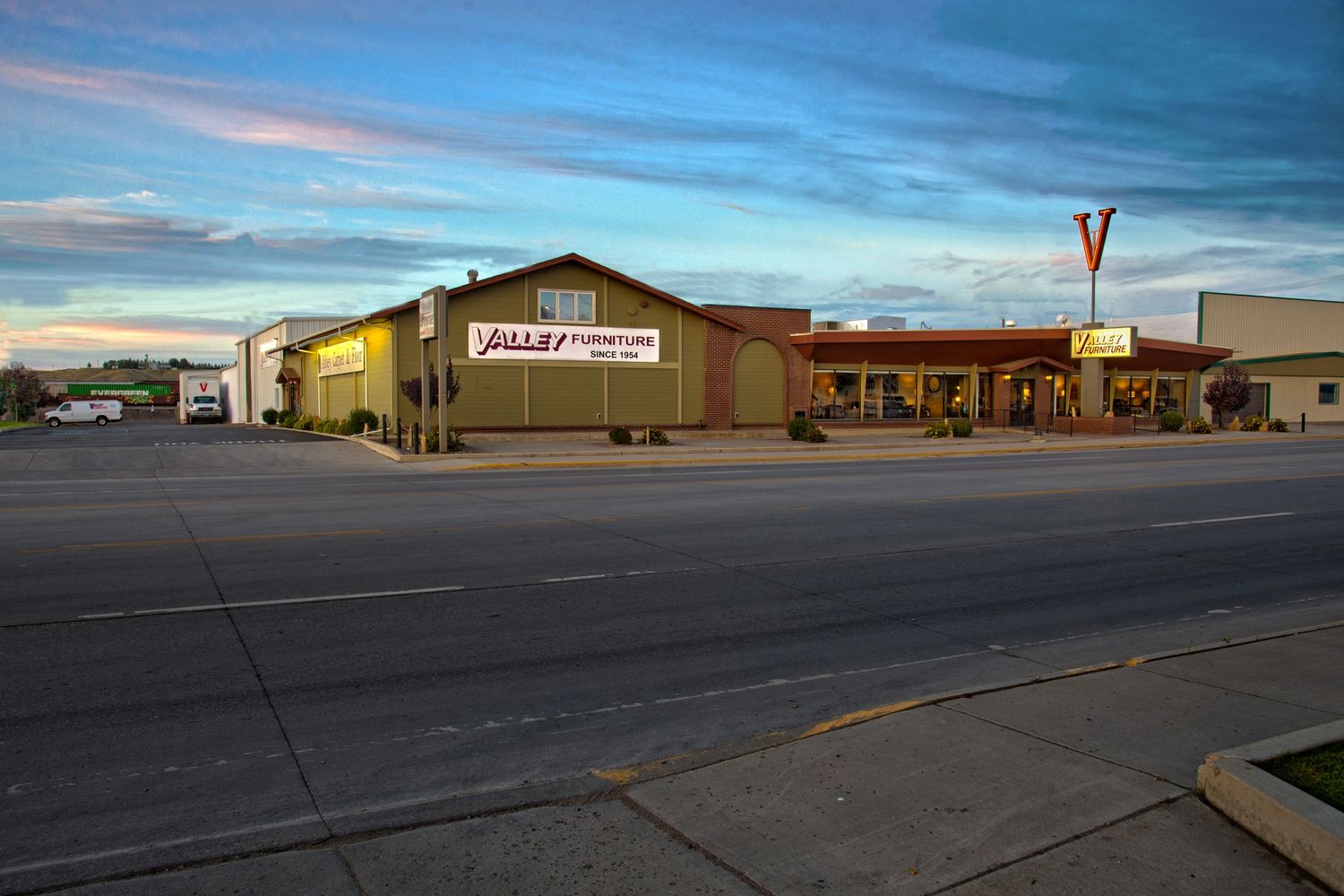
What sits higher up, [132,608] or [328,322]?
[328,322]

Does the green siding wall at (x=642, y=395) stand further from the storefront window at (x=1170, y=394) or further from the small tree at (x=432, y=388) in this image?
the storefront window at (x=1170, y=394)

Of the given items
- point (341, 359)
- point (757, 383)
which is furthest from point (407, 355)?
point (757, 383)

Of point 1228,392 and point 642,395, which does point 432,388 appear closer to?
point 642,395

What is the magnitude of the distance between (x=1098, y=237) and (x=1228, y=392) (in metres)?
14.4

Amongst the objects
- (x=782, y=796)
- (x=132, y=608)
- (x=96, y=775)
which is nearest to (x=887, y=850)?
(x=782, y=796)

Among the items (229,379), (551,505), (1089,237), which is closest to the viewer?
(551,505)

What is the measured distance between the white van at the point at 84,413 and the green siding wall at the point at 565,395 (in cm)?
3611

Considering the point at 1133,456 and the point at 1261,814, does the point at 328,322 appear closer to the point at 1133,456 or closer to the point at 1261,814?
the point at 1133,456

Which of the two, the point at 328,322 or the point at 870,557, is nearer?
the point at 870,557

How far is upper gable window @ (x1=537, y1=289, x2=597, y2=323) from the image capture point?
3519 centimetres

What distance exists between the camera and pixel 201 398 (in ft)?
220

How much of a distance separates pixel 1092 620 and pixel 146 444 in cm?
2960

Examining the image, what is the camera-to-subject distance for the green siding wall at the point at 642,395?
36.6 meters

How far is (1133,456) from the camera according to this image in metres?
30.5
